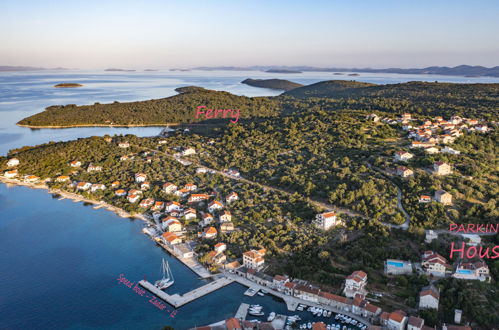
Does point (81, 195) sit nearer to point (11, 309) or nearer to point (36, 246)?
point (36, 246)

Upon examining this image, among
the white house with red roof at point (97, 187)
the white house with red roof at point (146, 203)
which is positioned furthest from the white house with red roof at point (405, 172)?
the white house with red roof at point (97, 187)

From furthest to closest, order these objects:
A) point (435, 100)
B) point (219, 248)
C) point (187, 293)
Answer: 1. point (435, 100)
2. point (219, 248)
3. point (187, 293)

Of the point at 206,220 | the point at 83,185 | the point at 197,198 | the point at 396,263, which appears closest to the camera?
the point at 396,263

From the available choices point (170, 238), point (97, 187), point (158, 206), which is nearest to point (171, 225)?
point (170, 238)

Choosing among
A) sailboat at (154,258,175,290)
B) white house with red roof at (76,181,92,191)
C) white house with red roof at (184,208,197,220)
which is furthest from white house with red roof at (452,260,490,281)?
white house with red roof at (76,181,92,191)

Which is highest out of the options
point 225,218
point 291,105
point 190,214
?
point 291,105

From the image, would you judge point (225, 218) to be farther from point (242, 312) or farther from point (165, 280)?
point (242, 312)

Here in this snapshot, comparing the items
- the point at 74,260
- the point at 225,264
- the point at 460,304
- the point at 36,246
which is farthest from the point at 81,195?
the point at 460,304

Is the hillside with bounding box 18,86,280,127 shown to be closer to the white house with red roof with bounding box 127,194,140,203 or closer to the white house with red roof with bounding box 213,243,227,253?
the white house with red roof with bounding box 127,194,140,203
